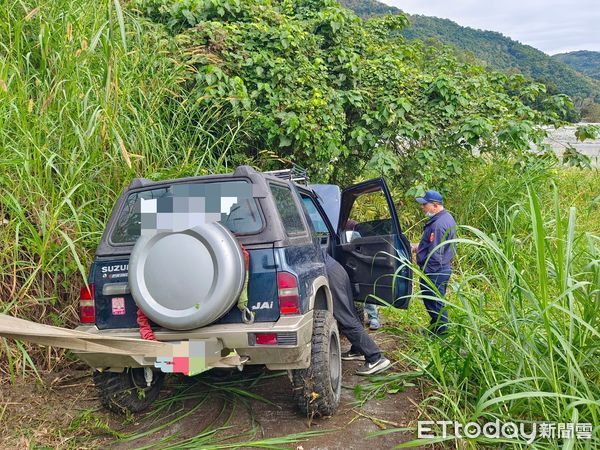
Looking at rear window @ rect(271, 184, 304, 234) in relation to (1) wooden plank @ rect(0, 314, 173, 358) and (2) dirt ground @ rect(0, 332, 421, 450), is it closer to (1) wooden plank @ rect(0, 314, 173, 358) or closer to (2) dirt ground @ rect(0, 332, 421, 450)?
(1) wooden plank @ rect(0, 314, 173, 358)

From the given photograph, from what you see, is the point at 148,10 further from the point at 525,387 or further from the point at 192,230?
the point at 525,387

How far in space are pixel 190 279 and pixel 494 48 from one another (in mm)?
56728

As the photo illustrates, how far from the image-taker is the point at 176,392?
3.88 meters

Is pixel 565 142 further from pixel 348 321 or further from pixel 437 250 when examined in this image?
pixel 348 321

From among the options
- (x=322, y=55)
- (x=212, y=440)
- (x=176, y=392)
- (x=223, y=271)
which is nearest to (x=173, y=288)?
(x=223, y=271)

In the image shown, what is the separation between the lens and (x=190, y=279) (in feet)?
9.11

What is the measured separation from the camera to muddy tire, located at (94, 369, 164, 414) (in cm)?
332

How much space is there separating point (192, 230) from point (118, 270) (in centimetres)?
62

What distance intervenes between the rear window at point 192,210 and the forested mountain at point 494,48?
38065 mm

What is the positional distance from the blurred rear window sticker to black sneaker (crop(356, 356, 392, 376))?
192cm

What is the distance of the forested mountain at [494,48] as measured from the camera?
37.7 m

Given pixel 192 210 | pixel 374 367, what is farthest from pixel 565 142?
pixel 192 210

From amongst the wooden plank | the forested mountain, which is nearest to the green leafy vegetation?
the wooden plank

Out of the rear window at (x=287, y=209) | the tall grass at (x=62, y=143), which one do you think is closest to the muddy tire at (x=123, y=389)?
the tall grass at (x=62, y=143)
